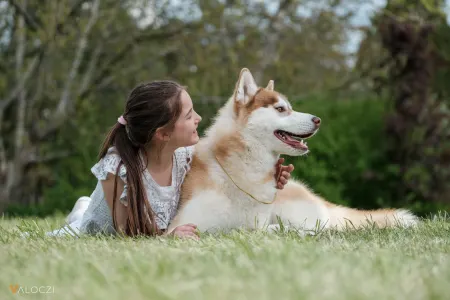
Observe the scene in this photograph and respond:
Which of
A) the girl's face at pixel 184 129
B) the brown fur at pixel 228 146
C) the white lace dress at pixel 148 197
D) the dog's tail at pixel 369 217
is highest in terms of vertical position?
the girl's face at pixel 184 129

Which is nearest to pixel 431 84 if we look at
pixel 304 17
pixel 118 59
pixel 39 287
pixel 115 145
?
pixel 304 17

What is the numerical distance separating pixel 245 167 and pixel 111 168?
735 millimetres

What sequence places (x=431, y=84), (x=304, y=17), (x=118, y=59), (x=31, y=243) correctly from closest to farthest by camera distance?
(x=31, y=243)
(x=431, y=84)
(x=118, y=59)
(x=304, y=17)

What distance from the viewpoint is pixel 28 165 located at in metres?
8.19

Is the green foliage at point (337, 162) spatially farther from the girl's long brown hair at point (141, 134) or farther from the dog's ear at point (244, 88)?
the girl's long brown hair at point (141, 134)

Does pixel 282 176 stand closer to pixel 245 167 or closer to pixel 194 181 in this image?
pixel 245 167

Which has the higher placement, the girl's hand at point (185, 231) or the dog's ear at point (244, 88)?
the dog's ear at point (244, 88)

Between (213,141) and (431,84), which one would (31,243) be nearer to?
(213,141)

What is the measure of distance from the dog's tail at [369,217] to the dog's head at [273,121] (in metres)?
0.59

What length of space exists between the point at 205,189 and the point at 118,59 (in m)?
5.67

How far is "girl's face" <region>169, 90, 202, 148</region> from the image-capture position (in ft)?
10.9

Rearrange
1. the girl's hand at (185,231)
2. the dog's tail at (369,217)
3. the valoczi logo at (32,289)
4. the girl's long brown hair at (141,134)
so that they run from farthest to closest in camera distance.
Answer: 1. the dog's tail at (369,217)
2. the girl's long brown hair at (141,134)
3. the girl's hand at (185,231)
4. the valoczi logo at (32,289)

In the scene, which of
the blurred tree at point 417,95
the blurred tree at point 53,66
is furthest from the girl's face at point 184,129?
the blurred tree at point 417,95

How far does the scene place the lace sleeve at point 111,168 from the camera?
3264mm
